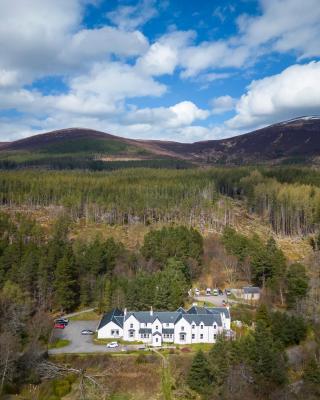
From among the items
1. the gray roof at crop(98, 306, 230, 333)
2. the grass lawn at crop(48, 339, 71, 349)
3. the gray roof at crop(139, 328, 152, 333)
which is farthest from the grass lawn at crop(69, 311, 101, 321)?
the gray roof at crop(139, 328, 152, 333)

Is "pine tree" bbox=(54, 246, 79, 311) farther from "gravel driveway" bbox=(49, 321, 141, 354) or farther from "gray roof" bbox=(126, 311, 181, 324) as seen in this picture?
"gray roof" bbox=(126, 311, 181, 324)

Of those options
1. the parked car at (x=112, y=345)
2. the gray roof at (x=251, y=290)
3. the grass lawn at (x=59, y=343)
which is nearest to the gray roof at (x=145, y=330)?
the parked car at (x=112, y=345)

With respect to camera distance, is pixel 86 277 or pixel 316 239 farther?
pixel 316 239

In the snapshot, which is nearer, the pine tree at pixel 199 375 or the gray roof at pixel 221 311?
the pine tree at pixel 199 375

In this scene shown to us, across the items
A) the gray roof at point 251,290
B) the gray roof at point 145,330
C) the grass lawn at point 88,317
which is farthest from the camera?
the gray roof at point 251,290

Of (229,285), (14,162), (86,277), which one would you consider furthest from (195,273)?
(14,162)

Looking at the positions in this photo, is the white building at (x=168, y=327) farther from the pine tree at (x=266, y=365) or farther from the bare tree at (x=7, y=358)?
the bare tree at (x=7, y=358)

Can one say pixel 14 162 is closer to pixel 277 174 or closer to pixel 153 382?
pixel 277 174
